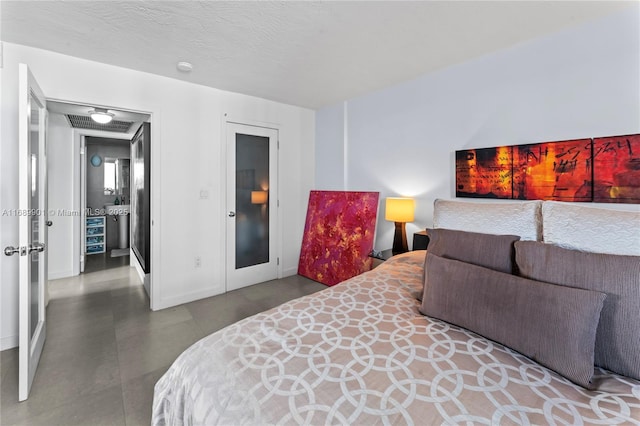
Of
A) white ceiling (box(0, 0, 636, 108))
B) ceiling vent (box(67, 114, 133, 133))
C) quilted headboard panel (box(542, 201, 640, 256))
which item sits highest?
white ceiling (box(0, 0, 636, 108))

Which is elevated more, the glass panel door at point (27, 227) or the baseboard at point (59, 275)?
the glass panel door at point (27, 227)

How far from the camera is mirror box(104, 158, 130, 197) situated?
5.80 m

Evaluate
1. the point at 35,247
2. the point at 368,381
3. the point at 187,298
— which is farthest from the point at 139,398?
the point at 368,381

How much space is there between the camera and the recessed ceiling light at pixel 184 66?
8.76ft

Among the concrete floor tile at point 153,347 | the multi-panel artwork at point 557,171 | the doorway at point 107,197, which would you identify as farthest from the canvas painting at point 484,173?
the doorway at point 107,197

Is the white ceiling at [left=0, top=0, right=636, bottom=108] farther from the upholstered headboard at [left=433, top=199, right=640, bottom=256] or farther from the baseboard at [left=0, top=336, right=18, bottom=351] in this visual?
the baseboard at [left=0, top=336, right=18, bottom=351]

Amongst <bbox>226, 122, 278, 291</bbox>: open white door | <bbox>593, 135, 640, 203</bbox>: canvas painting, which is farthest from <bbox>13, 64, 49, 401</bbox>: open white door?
<bbox>593, 135, 640, 203</bbox>: canvas painting

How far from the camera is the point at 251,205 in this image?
3.82 m

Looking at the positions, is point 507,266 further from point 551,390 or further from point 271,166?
point 271,166

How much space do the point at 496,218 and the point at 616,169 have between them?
1095 mm

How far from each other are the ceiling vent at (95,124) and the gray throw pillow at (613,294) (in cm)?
516

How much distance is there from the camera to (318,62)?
2668 mm

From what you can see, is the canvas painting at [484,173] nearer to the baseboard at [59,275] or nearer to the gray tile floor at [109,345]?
the gray tile floor at [109,345]

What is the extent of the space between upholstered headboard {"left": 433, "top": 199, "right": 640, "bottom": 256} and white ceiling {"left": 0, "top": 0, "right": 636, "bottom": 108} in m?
1.37
